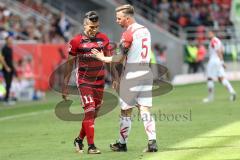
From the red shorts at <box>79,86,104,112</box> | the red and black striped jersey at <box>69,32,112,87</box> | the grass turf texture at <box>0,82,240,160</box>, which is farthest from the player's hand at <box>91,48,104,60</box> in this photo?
the grass turf texture at <box>0,82,240,160</box>

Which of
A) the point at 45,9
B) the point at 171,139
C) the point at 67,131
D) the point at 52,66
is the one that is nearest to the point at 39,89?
the point at 52,66

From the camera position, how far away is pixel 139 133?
15625mm

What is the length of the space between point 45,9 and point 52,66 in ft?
25.3

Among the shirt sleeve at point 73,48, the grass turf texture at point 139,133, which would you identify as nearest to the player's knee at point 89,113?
the grass turf texture at point 139,133

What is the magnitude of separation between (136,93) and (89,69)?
0.89 metres

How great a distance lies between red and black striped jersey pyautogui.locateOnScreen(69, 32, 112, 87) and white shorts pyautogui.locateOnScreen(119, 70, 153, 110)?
1.60ft

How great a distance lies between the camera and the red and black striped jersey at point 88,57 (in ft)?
41.8

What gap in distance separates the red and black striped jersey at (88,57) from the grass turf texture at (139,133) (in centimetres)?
120

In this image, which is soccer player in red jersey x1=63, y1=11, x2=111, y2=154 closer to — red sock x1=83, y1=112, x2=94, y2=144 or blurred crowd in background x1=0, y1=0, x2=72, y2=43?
red sock x1=83, y1=112, x2=94, y2=144

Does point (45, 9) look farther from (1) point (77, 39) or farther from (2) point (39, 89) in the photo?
(1) point (77, 39)

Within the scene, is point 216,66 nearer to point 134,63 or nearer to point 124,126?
point 124,126

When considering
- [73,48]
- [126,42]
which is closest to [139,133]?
[73,48]

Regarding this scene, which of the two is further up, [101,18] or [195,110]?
[101,18]

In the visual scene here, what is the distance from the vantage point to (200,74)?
38312mm
